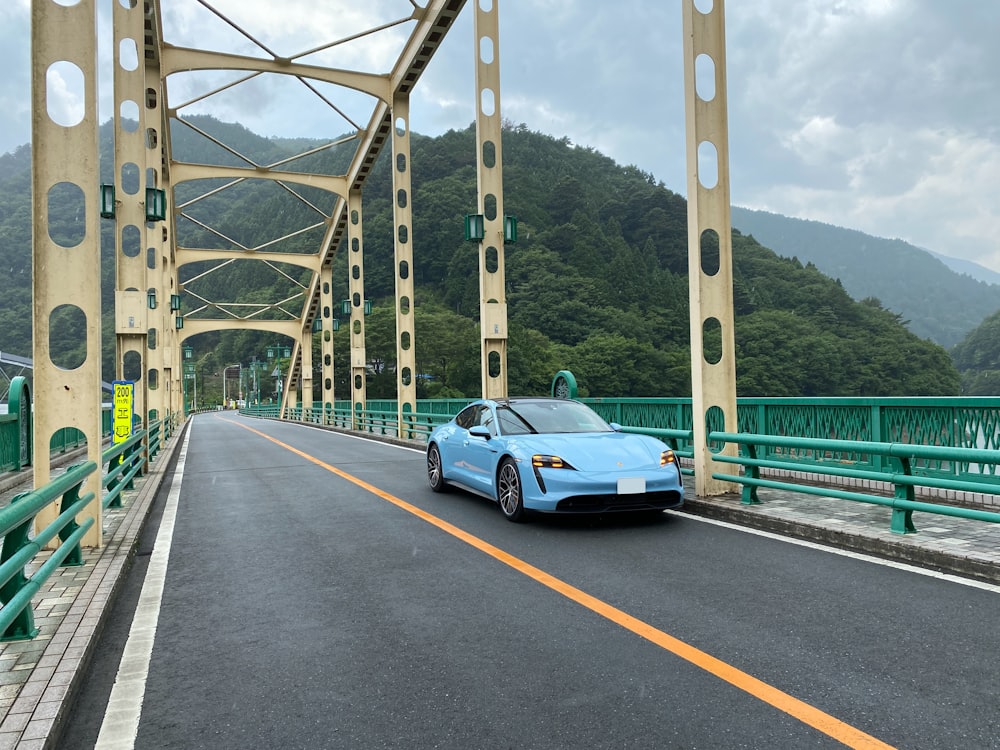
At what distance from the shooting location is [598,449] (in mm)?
7988

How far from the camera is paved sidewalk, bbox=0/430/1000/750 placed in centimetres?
340

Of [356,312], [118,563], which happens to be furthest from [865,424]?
[356,312]

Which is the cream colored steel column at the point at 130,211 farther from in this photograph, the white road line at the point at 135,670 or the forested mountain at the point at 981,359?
the forested mountain at the point at 981,359

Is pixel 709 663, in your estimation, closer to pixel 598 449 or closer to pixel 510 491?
pixel 598 449

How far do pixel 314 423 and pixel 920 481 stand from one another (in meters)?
43.6

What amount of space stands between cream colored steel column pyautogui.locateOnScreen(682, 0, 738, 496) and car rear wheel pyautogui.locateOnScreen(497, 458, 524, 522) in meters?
2.45

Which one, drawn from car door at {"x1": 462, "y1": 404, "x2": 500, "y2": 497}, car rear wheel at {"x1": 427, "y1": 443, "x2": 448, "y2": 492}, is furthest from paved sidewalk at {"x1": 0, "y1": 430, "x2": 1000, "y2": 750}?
car rear wheel at {"x1": 427, "y1": 443, "x2": 448, "y2": 492}

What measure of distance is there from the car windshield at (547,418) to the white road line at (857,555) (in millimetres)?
1501

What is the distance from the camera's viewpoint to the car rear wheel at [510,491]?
806cm

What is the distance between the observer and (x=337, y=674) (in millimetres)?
3934

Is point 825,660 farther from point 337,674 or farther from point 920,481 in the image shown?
point 920,481

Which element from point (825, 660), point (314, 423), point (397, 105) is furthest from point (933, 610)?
point (314, 423)

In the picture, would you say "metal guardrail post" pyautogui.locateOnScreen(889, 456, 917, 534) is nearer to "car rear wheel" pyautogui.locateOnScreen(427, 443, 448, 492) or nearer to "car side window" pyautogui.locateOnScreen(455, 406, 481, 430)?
"car side window" pyautogui.locateOnScreen(455, 406, 481, 430)

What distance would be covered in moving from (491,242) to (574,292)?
6842 cm
